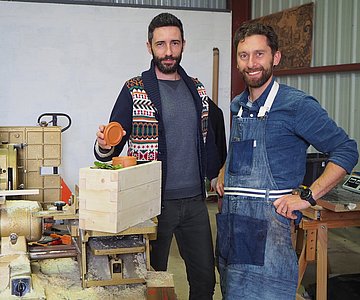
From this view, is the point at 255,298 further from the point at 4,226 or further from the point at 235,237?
the point at 4,226

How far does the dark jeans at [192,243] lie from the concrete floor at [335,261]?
89 centimetres

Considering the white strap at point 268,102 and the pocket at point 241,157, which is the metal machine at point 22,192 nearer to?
the pocket at point 241,157

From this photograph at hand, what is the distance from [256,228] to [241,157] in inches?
9.3

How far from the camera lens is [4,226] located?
1.78 m

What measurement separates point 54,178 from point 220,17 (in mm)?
3580

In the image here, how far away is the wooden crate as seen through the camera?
128 centimetres

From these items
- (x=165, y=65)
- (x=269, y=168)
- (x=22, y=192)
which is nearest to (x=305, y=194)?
(x=269, y=168)

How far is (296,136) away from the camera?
154 cm

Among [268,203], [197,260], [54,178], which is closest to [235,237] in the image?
[268,203]

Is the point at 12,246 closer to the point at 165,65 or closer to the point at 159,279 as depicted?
the point at 159,279

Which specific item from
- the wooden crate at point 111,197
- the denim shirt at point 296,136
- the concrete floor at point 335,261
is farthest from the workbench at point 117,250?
the concrete floor at point 335,261

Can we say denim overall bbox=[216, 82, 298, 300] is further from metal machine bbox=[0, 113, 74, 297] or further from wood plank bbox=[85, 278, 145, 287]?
metal machine bbox=[0, 113, 74, 297]

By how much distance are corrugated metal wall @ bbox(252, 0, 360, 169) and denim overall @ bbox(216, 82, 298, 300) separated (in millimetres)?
2672

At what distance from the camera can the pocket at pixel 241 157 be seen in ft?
5.21
